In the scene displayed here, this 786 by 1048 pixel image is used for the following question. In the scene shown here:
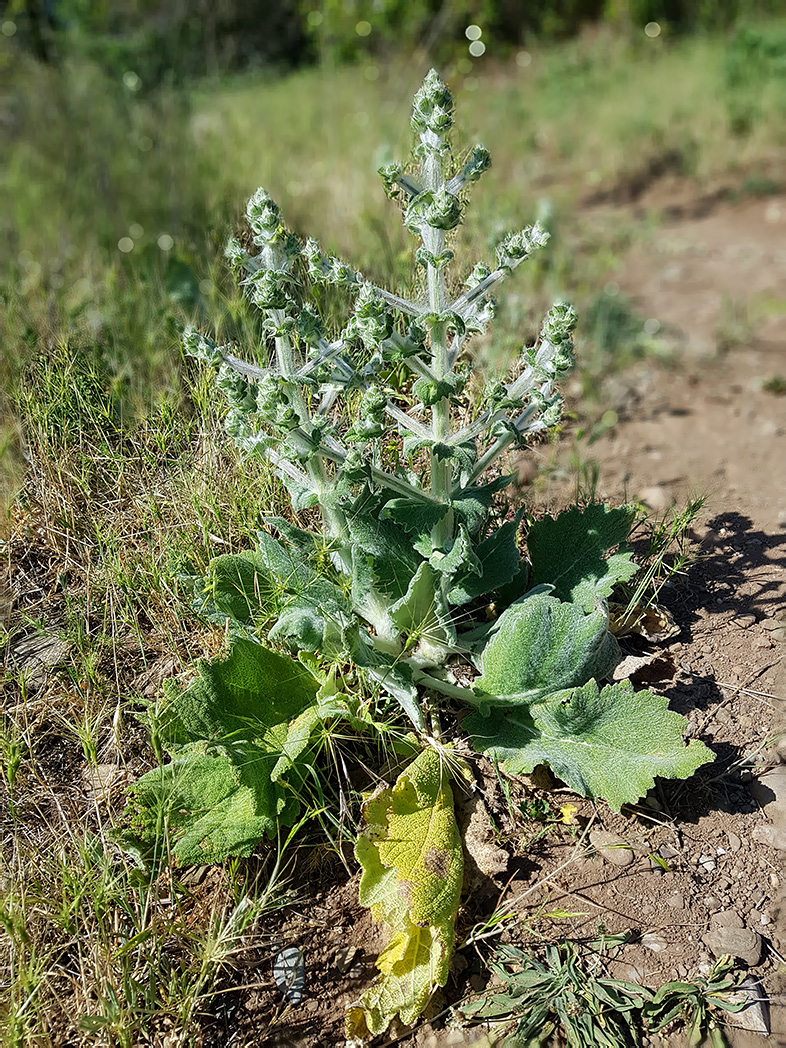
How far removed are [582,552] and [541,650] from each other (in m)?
0.36

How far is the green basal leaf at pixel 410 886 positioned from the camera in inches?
64.6

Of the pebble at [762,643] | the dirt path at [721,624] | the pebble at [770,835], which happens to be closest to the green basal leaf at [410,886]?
the dirt path at [721,624]

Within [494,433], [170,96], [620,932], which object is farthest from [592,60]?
[620,932]

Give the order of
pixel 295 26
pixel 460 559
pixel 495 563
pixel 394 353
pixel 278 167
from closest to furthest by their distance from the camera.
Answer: pixel 394 353 → pixel 460 559 → pixel 495 563 → pixel 278 167 → pixel 295 26

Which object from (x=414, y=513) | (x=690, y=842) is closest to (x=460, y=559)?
(x=414, y=513)

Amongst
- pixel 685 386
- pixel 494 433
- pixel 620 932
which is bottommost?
pixel 620 932

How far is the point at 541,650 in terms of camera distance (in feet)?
6.09

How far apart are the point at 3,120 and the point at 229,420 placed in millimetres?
6107

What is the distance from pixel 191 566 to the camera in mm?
2225

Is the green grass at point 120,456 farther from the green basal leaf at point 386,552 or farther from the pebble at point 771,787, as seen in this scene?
the pebble at point 771,787

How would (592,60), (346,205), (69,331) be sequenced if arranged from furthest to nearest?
(592,60)
(346,205)
(69,331)

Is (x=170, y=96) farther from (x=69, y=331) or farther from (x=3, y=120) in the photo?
(x=69, y=331)

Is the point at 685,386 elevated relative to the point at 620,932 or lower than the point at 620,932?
elevated

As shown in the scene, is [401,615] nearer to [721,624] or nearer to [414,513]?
[414,513]
